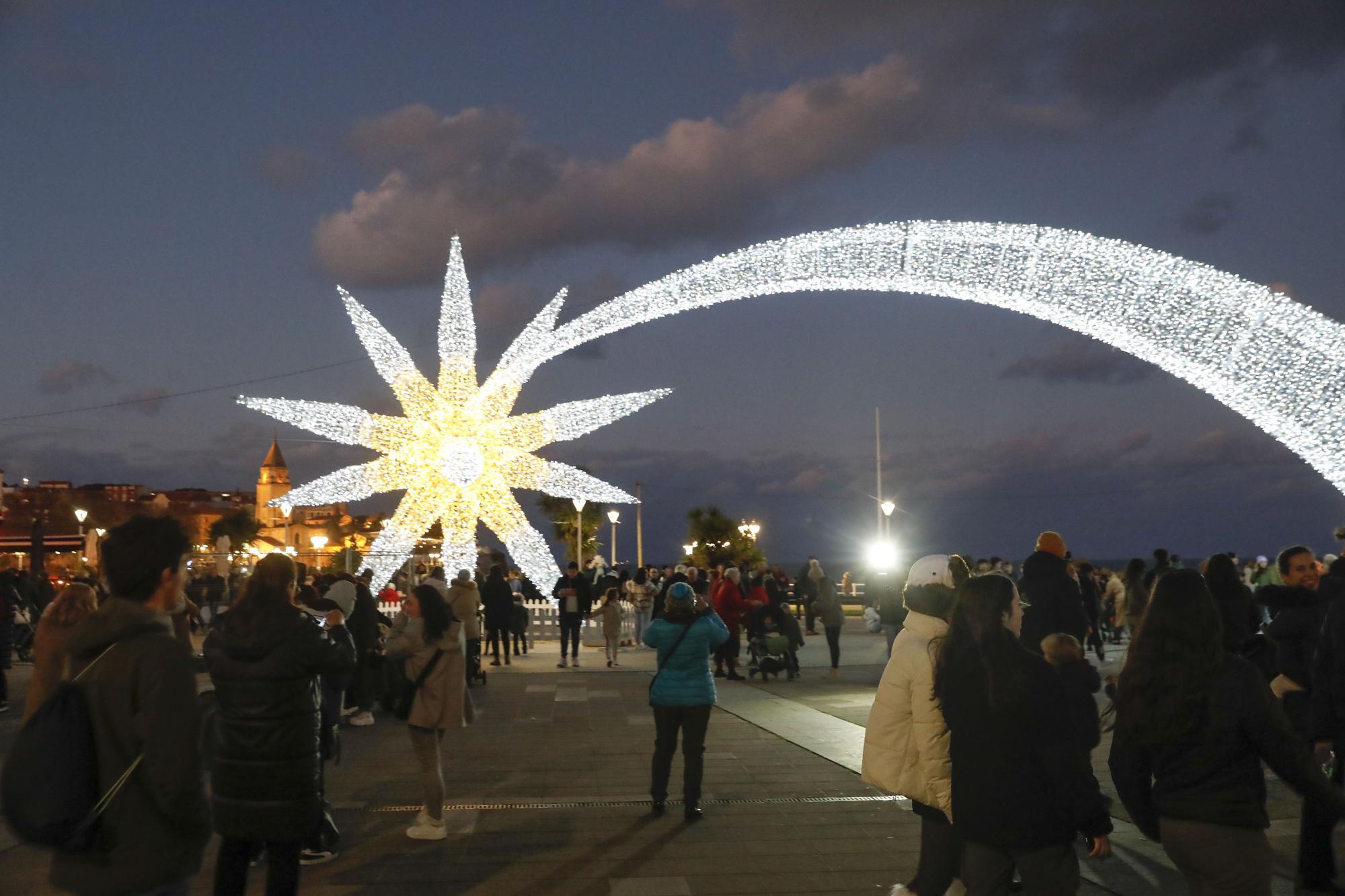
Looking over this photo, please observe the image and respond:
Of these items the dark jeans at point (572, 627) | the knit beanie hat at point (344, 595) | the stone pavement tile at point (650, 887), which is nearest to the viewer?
the stone pavement tile at point (650, 887)

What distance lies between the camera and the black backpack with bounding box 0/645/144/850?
113 inches

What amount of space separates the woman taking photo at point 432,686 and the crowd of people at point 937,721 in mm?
14

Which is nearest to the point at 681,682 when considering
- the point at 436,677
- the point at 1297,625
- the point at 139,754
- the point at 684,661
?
the point at 684,661

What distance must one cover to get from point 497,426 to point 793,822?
1130 cm

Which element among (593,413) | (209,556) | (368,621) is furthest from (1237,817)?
(209,556)

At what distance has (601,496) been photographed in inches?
711

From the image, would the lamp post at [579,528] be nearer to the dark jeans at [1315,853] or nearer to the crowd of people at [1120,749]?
the dark jeans at [1315,853]

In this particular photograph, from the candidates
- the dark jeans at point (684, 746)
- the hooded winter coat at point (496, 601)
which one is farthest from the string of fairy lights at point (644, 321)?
the dark jeans at point (684, 746)

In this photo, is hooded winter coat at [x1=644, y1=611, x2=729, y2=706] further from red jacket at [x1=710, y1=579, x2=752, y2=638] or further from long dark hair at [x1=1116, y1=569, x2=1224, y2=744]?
red jacket at [x1=710, y1=579, x2=752, y2=638]

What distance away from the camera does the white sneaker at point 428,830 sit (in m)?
6.79

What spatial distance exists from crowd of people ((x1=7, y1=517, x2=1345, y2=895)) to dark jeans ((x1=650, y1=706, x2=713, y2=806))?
3 cm

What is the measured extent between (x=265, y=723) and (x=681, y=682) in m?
3.62

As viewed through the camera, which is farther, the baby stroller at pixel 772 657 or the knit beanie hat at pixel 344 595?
the baby stroller at pixel 772 657

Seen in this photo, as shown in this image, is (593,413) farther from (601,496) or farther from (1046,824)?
(1046,824)
